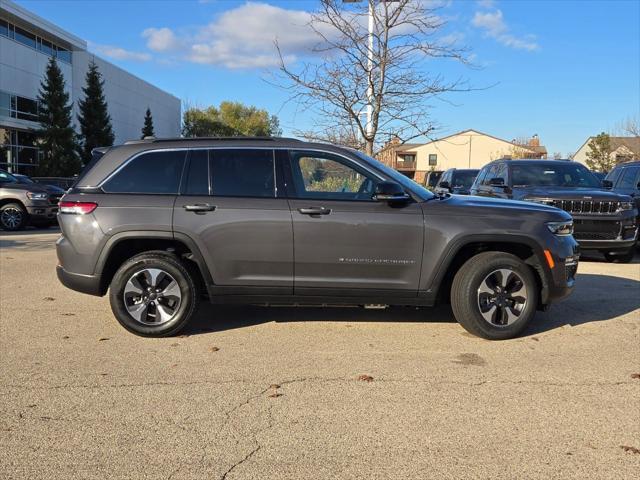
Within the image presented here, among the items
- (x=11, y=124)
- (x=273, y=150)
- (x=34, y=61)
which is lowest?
(x=273, y=150)

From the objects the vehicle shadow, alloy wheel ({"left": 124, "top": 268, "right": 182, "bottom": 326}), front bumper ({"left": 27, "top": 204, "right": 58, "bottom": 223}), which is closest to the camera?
alloy wheel ({"left": 124, "top": 268, "right": 182, "bottom": 326})

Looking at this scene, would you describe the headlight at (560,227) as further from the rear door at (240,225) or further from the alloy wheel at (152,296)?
the alloy wheel at (152,296)

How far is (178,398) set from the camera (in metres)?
3.91

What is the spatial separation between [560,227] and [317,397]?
3.01 meters

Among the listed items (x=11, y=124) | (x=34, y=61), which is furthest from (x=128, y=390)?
(x=34, y=61)

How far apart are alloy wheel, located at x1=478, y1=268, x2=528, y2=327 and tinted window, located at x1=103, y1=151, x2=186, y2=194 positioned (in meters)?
3.11

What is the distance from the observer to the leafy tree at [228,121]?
69.8m

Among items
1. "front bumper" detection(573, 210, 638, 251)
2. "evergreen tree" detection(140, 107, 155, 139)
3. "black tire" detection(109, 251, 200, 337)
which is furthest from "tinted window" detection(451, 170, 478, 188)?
"evergreen tree" detection(140, 107, 155, 139)

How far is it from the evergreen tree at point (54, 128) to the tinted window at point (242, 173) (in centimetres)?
3709

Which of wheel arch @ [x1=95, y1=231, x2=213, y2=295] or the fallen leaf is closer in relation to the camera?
the fallen leaf

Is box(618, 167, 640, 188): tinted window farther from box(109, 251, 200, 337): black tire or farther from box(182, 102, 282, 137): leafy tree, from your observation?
box(182, 102, 282, 137): leafy tree

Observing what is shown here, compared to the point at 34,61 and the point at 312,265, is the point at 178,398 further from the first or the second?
the point at 34,61

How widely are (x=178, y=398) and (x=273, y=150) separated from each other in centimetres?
252

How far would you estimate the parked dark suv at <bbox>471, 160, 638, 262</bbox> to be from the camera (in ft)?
31.6
